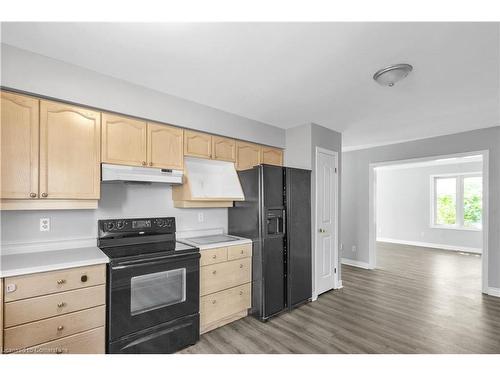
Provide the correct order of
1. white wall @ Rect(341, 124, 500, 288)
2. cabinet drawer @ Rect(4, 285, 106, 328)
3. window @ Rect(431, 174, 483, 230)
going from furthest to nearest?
window @ Rect(431, 174, 483, 230), white wall @ Rect(341, 124, 500, 288), cabinet drawer @ Rect(4, 285, 106, 328)

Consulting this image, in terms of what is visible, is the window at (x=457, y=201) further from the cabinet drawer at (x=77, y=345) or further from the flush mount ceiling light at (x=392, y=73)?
the cabinet drawer at (x=77, y=345)

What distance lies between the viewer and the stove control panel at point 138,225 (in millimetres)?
2359

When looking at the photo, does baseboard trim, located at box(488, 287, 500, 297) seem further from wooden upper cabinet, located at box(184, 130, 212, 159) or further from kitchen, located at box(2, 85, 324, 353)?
wooden upper cabinet, located at box(184, 130, 212, 159)

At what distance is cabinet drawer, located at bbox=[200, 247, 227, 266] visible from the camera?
250 centimetres

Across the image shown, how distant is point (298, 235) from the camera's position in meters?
3.20

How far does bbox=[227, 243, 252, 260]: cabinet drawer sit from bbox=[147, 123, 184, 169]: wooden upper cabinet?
3.46 ft

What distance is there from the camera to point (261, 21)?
58.2 inches

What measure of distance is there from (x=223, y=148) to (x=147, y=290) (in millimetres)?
1722

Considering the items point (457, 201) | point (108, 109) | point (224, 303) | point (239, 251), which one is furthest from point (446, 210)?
point (108, 109)

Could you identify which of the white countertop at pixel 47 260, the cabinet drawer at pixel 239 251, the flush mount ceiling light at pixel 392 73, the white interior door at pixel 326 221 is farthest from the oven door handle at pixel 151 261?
the flush mount ceiling light at pixel 392 73

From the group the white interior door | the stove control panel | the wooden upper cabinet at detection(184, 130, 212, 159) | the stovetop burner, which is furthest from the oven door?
the white interior door

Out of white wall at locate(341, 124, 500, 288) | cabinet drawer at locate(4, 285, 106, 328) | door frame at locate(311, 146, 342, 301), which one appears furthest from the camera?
white wall at locate(341, 124, 500, 288)

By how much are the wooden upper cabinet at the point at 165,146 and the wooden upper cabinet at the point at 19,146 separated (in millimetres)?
859
